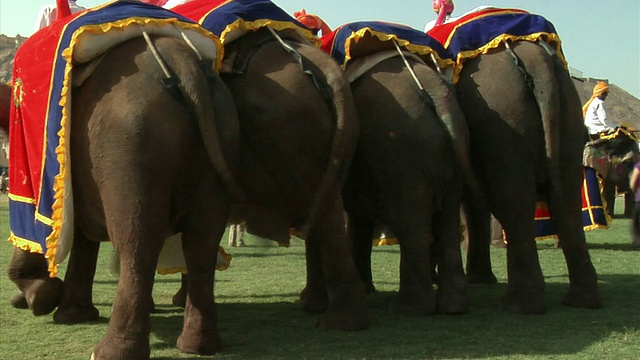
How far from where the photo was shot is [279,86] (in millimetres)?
4984


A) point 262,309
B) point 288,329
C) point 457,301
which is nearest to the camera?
point 288,329

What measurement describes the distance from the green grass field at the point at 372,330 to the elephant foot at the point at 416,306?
76mm

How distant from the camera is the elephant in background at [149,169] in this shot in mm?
4156

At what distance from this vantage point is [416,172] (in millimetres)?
5566

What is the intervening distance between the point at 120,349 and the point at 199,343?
1.65ft

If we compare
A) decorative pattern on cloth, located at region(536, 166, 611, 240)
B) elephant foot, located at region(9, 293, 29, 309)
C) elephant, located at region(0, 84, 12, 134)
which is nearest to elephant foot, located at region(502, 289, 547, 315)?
elephant foot, located at region(9, 293, 29, 309)

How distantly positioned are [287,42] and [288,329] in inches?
69.6

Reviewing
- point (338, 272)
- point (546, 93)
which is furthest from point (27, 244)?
point (546, 93)

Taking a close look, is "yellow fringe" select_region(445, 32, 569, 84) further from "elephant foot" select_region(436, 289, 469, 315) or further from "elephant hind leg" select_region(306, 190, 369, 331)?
"elephant hind leg" select_region(306, 190, 369, 331)

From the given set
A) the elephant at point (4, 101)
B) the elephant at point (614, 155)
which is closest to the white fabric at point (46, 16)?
the elephant at point (4, 101)

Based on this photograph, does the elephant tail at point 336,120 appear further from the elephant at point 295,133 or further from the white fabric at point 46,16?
the white fabric at point 46,16

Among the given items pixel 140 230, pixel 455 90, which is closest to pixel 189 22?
pixel 140 230

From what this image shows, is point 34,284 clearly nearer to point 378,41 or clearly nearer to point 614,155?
point 378,41

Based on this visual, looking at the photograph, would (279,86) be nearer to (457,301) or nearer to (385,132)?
(385,132)
